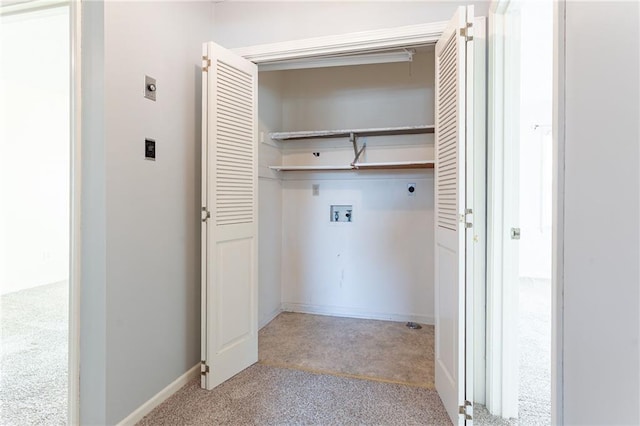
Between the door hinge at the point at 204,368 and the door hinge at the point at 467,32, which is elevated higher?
the door hinge at the point at 467,32

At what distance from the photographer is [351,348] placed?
2725 millimetres

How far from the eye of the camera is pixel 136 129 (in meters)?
1.76

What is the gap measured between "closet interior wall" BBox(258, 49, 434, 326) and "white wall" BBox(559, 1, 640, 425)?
2.33 meters

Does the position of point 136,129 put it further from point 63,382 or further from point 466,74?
point 466,74

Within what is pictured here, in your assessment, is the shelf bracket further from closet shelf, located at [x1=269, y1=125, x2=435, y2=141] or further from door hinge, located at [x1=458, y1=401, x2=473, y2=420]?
door hinge, located at [x1=458, y1=401, x2=473, y2=420]

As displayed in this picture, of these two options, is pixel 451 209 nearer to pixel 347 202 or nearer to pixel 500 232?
pixel 500 232

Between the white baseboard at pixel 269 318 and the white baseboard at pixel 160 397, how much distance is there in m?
1.01

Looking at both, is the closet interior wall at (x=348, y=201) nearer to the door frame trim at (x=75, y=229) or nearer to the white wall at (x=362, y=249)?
the white wall at (x=362, y=249)

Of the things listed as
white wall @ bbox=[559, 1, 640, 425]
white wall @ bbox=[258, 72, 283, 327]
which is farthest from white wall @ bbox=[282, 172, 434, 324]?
white wall @ bbox=[559, 1, 640, 425]

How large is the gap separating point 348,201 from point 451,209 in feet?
5.76

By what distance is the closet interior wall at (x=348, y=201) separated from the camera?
331 cm

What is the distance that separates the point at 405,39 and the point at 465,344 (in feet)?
5.90

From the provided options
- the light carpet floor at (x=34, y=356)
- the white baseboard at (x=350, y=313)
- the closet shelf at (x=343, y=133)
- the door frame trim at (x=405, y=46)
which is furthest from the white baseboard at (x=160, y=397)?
the closet shelf at (x=343, y=133)

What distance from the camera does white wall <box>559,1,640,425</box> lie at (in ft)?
2.38
